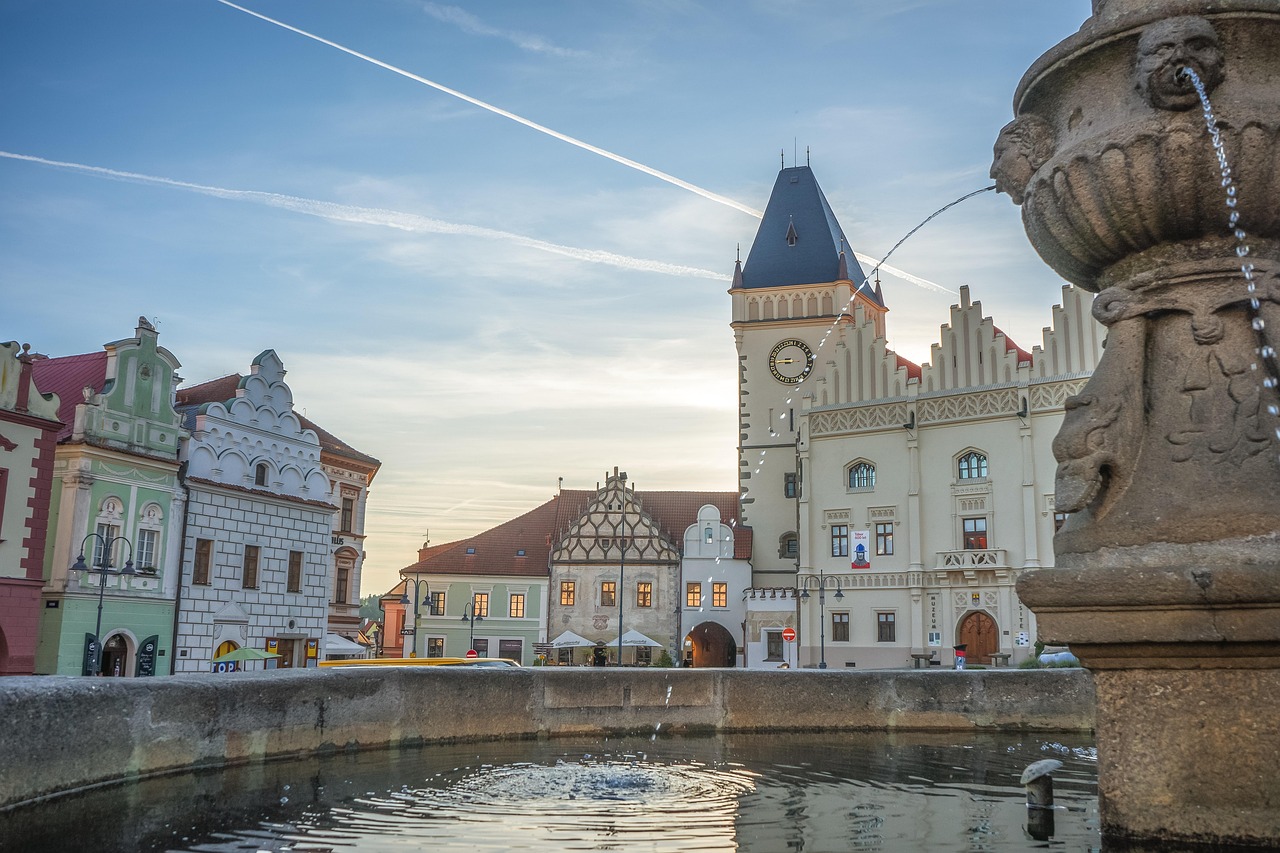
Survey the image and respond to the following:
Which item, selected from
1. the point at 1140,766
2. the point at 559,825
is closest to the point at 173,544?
the point at 559,825

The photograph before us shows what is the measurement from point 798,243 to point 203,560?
39.7m

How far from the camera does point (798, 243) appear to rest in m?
63.4

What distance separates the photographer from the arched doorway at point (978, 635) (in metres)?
42.4

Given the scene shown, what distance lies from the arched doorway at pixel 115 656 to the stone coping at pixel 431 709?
25.6 metres

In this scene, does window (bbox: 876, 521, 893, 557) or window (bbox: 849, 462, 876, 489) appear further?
window (bbox: 849, 462, 876, 489)

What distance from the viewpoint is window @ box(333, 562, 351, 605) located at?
4816 centimetres

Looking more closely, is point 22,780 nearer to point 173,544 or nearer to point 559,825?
point 559,825

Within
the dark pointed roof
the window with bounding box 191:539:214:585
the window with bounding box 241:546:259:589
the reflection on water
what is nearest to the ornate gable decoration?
the dark pointed roof

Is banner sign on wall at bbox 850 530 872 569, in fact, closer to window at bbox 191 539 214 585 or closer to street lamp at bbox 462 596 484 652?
street lamp at bbox 462 596 484 652

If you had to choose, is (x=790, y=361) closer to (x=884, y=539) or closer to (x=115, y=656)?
(x=884, y=539)

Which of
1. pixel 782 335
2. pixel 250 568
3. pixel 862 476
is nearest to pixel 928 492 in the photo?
pixel 862 476

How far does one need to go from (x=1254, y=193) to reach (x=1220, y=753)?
7.80ft

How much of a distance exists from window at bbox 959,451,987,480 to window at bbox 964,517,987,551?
5.88 ft

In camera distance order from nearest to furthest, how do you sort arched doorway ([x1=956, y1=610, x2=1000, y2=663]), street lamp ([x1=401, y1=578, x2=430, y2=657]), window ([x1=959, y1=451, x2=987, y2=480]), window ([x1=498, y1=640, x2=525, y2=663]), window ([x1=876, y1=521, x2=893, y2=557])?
arched doorway ([x1=956, y1=610, x2=1000, y2=663]), window ([x1=959, y1=451, x2=987, y2=480]), window ([x1=876, y1=521, x2=893, y2=557]), street lamp ([x1=401, y1=578, x2=430, y2=657]), window ([x1=498, y1=640, x2=525, y2=663])
